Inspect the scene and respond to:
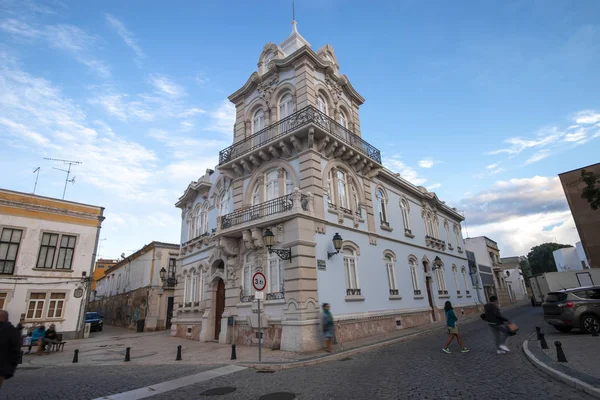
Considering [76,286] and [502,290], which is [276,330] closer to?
[76,286]

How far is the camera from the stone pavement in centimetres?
578

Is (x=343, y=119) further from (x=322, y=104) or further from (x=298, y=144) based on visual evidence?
(x=298, y=144)

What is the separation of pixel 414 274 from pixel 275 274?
11.2 metres

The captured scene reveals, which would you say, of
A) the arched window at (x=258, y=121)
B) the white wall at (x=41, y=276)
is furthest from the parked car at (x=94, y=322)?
the arched window at (x=258, y=121)

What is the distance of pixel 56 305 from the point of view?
2055cm

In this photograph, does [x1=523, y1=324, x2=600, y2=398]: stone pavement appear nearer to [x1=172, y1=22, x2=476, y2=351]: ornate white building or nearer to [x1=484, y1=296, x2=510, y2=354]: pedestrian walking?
[x1=484, y1=296, x2=510, y2=354]: pedestrian walking

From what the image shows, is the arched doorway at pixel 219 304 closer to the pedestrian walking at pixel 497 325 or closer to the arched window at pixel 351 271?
the arched window at pixel 351 271

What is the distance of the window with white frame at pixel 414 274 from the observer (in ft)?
66.3

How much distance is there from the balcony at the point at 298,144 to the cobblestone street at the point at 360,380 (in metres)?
Result: 9.31

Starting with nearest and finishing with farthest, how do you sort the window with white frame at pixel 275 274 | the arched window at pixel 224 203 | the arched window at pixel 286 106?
the window with white frame at pixel 275 274 → the arched window at pixel 286 106 → the arched window at pixel 224 203

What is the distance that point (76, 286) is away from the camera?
21.5 m

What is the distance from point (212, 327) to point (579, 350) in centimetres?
1566

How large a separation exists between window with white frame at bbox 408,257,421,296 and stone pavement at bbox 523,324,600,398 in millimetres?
9606

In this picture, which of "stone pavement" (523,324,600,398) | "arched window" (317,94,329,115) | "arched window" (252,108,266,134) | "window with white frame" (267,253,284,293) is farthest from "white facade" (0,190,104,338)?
"stone pavement" (523,324,600,398)
